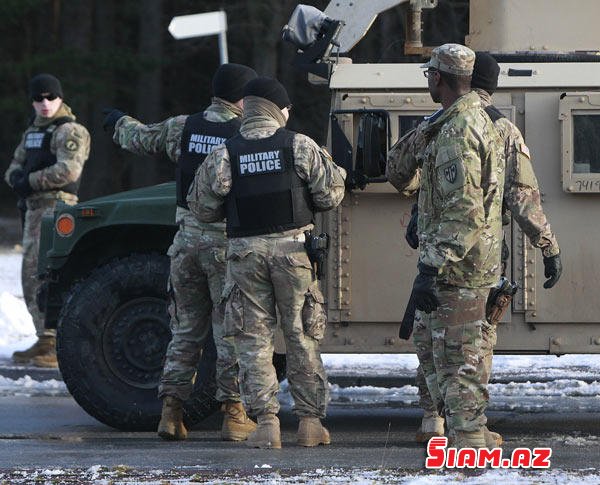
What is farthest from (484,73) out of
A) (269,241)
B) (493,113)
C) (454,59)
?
(269,241)

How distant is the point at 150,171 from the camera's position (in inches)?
1152

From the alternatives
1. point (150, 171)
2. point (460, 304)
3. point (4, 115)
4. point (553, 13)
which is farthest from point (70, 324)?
point (4, 115)

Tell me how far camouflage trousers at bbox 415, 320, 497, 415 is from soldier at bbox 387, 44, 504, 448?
7 centimetres

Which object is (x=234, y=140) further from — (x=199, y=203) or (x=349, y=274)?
(x=349, y=274)

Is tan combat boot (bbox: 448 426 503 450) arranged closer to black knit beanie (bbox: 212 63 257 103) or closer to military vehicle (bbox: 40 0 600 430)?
military vehicle (bbox: 40 0 600 430)

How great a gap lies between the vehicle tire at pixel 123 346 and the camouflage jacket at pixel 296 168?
912mm

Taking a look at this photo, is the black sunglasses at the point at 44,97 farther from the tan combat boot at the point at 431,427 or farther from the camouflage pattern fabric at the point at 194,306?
the tan combat boot at the point at 431,427

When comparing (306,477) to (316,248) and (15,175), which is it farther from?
(15,175)

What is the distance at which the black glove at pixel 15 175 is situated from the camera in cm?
1141

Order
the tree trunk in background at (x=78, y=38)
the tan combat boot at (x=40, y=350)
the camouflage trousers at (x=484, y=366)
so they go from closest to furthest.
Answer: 1. the camouflage trousers at (x=484, y=366)
2. the tan combat boot at (x=40, y=350)
3. the tree trunk in background at (x=78, y=38)

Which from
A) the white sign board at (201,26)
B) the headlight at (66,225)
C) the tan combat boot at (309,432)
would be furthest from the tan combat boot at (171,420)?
→ the white sign board at (201,26)

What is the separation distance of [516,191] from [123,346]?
8.27ft

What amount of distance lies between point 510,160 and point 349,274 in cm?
124

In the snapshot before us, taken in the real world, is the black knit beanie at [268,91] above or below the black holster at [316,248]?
above
